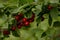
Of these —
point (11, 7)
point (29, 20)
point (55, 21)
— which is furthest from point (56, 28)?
point (11, 7)

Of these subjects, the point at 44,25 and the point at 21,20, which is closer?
the point at 44,25

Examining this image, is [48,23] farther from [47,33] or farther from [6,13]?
[6,13]

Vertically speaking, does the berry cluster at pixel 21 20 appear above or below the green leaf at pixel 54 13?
below

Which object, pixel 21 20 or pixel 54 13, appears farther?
Answer: pixel 21 20

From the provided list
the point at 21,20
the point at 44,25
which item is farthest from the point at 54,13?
the point at 21,20

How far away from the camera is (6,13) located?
993 mm

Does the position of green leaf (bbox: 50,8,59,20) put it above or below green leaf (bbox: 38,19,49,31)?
above

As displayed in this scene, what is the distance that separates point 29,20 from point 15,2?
5.7 inches

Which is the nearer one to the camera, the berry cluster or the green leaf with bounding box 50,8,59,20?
the green leaf with bounding box 50,8,59,20

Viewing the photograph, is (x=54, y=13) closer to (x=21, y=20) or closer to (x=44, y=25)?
(x=44, y=25)

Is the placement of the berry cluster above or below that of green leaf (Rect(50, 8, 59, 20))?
below

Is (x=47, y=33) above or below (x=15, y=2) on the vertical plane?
below

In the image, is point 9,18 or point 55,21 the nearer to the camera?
point 55,21

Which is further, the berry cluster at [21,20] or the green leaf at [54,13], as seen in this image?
the berry cluster at [21,20]
